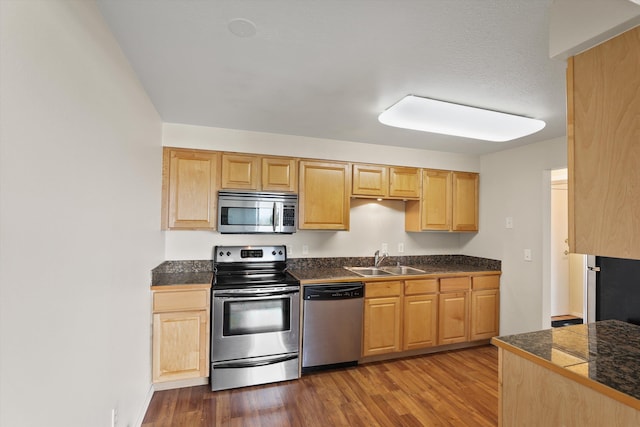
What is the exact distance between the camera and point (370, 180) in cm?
351

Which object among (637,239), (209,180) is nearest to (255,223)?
(209,180)

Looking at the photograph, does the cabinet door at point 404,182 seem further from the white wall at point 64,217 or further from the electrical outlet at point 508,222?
the white wall at point 64,217

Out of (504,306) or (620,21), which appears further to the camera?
(504,306)

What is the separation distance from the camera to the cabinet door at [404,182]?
11.9 feet

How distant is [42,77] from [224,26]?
803 millimetres

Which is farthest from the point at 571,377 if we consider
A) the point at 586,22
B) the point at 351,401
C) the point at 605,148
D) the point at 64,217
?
the point at 64,217

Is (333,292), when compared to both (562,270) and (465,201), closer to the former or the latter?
(465,201)

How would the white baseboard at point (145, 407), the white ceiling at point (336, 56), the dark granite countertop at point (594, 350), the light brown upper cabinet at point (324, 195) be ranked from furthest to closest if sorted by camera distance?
the light brown upper cabinet at point (324, 195) → the white baseboard at point (145, 407) → the white ceiling at point (336, 56) → the dark granite countertop at point (594, 350)

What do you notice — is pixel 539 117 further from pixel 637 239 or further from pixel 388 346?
pixel 388 346

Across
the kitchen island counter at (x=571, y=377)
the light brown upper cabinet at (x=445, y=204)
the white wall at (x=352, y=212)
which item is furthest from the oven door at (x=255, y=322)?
the light brown upper cabinet at (x=445, y=204)

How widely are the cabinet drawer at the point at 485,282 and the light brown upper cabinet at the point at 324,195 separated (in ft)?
5.51

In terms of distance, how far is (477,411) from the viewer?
7.66 ft

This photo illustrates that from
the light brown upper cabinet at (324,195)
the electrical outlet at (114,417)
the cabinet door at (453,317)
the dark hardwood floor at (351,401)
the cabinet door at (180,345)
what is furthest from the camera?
the cabinet door at (453,317)

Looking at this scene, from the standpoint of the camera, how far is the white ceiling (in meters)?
1.33
